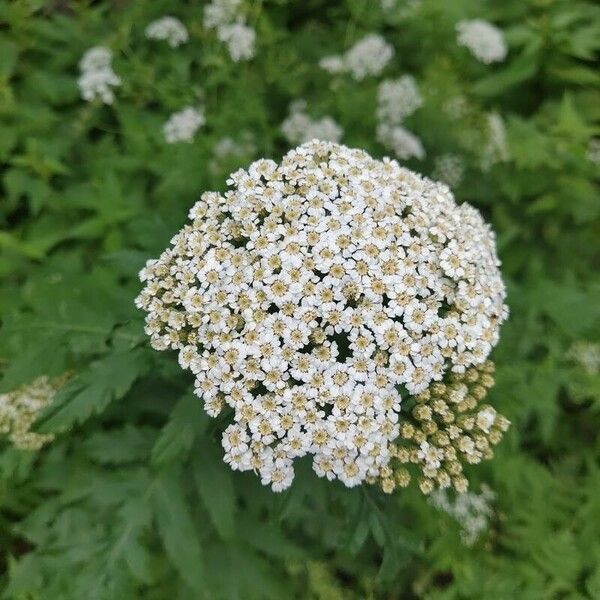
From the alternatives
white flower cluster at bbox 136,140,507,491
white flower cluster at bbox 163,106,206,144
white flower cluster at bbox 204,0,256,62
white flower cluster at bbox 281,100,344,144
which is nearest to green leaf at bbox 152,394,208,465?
white flower cluster at bbox 136,140,507,491

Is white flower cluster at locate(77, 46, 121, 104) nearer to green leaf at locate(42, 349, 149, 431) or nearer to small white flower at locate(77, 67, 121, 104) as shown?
small white flower at locate(77, 67, 121, 104)

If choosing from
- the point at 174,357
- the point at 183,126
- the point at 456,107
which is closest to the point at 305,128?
the point at 183,126

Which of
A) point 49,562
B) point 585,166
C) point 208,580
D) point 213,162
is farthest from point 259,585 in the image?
point 585,166

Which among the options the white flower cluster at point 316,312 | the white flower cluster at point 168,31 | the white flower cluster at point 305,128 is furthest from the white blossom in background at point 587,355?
the white flower cluster at point 168,31

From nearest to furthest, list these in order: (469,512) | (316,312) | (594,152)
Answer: (316,312) < (469,512) < (594,152)

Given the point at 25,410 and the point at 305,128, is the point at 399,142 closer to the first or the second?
the point at 305,128
